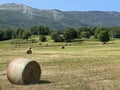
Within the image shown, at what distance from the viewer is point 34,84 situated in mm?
18922

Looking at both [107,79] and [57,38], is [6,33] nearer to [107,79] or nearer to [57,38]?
[57,38]

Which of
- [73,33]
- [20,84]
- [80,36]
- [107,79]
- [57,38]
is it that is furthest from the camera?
[80,36]

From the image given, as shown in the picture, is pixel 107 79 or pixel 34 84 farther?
pixel 107 79

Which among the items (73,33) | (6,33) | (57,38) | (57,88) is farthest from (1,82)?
(6,33)

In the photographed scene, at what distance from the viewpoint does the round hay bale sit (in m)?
18.8

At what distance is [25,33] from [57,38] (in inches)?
965

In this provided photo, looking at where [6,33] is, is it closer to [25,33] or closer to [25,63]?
[25,33]

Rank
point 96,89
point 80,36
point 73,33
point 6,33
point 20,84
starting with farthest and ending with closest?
point 6,33
point 80,36
point 73,33
point 20,84
point 96,89

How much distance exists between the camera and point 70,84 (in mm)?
18562

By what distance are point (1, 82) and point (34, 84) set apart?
200 centimetres

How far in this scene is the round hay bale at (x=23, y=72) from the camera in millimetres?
18844

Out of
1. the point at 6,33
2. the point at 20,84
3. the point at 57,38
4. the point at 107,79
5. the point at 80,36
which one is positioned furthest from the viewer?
the point at 6,33

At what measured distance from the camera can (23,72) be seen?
62.1ft

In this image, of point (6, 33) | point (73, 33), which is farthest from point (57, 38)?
point (6, 33)
